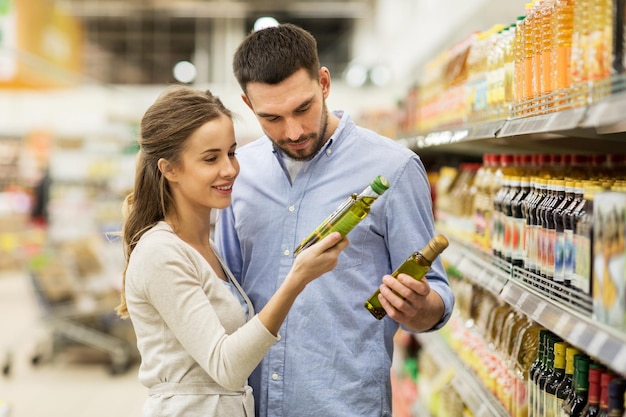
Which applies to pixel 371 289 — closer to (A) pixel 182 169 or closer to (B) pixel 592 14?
(A) pixel 182 169

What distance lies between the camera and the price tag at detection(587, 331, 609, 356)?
1421mm

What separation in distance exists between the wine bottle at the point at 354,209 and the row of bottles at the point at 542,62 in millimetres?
450

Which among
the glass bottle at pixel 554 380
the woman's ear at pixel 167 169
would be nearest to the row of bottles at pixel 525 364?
the glass bottle at pixel 554 380

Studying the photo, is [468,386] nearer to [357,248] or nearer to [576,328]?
[357,248]

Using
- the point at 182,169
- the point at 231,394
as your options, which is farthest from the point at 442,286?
the point at 182,169

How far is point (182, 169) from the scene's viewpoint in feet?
6.77

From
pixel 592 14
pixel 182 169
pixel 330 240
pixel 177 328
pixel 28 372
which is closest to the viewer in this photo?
pixel 592 14

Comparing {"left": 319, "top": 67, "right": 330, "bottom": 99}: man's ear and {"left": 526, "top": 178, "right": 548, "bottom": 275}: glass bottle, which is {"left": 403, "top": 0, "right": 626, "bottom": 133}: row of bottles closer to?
{"left": 526, "top": 178, "right": 548, "bottom": 275}: glass bottle

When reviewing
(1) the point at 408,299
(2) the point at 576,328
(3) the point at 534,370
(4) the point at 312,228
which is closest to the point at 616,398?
(2) the point at 576,328

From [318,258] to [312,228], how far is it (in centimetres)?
41

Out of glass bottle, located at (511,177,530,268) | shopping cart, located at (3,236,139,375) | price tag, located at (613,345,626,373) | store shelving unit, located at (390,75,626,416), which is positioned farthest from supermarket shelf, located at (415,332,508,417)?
→ shopping cart, located at (3,236,139,375)

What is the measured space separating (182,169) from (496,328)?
4.87ft

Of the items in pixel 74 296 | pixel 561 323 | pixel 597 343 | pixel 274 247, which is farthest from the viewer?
pixel 74 296

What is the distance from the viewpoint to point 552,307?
6.06 feet
